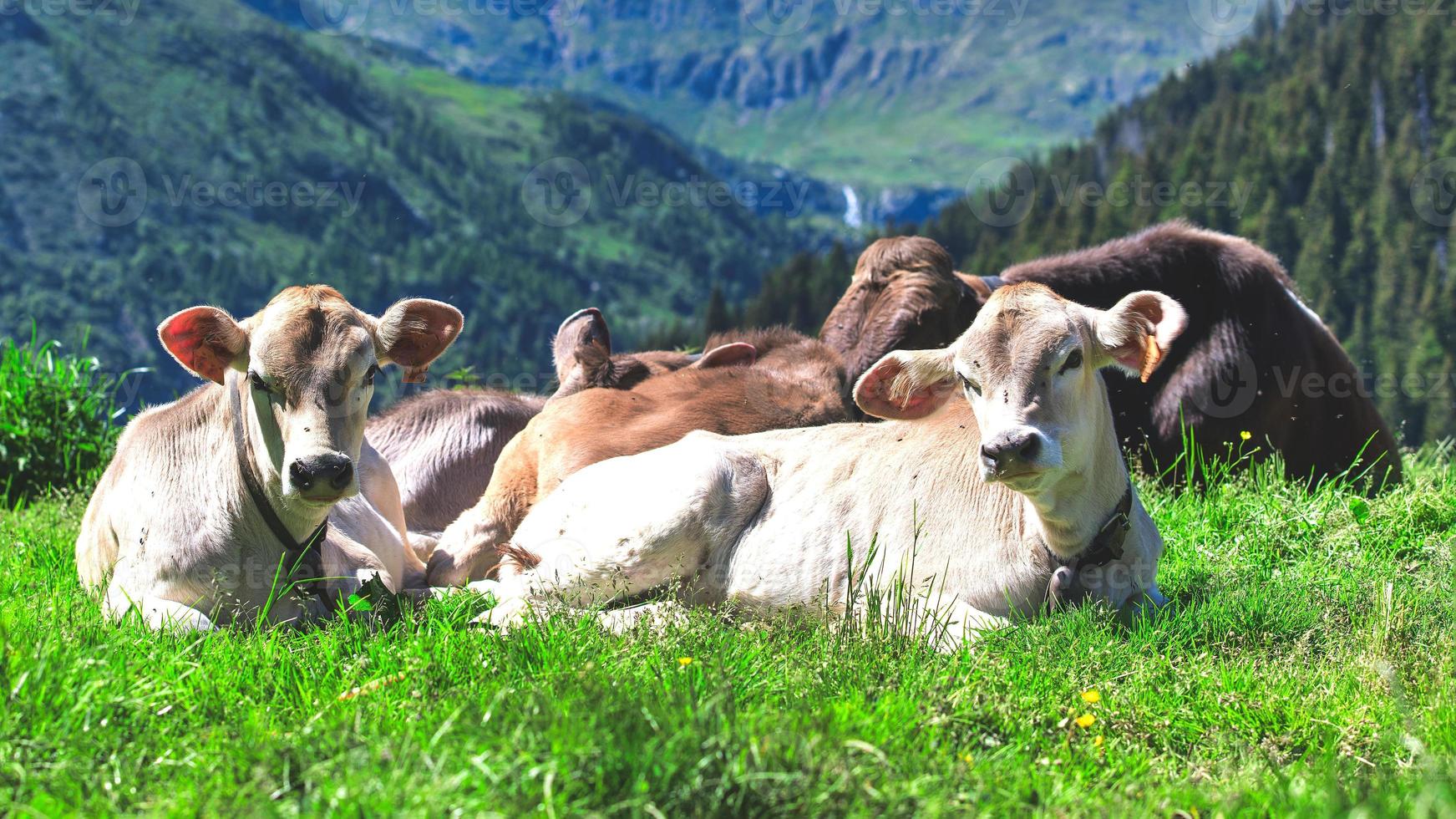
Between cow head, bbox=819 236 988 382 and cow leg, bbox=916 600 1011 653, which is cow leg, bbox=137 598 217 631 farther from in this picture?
cow head, bbox=819 236 988 382

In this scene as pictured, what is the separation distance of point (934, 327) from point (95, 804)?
7.14 meters

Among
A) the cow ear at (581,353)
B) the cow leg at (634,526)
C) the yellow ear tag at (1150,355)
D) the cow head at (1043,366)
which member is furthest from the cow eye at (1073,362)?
the cow ear at (581,353)

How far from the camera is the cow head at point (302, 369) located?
5.91m

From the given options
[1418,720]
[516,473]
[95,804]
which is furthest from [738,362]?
[95,804]

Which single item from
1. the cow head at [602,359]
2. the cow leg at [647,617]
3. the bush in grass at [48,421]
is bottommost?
the bush in grass at [48,421]

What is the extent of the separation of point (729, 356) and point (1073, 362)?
13.5ft

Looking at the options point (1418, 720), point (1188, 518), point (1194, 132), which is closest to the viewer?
point (1418, 720)

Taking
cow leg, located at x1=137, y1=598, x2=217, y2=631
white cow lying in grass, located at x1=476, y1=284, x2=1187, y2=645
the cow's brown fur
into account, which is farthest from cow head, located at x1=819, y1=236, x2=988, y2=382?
cow leg, located at x1=137, y1=598, x2=217, y2=631

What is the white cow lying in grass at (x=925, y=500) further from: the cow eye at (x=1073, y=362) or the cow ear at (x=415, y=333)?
the cow ear at (x=415, y=333)

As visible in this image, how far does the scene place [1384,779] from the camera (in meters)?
4.28

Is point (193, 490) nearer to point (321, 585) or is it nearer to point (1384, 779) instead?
point (321, 585)

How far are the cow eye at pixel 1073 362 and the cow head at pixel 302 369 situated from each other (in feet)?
10.2

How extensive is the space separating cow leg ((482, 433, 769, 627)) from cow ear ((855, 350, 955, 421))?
876 millimetres

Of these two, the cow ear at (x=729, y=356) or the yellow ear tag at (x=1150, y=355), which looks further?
the cow ear at (x=729, y=356)
